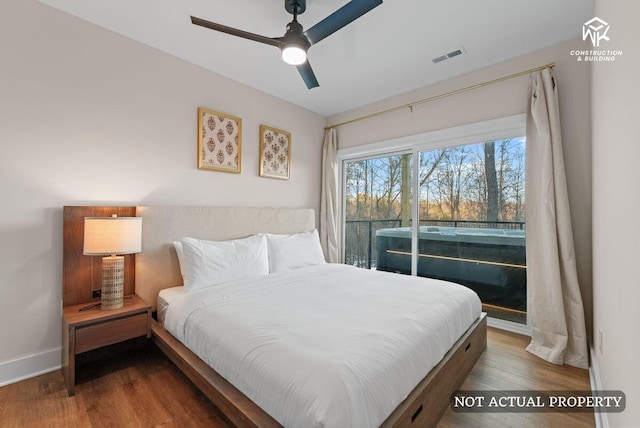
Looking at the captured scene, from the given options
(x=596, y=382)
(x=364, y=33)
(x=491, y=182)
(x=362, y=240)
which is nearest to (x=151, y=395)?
(x=596, y=382)

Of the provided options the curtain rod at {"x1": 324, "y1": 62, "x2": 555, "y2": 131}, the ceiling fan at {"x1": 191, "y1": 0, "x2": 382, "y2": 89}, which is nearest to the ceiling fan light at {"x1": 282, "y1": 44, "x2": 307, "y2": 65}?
the ceiling fan at {"x1": 191, "y1": 0, "x2": 382, "y2": 89}

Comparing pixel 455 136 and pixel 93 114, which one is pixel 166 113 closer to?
pixel 93 114

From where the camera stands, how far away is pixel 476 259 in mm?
3127

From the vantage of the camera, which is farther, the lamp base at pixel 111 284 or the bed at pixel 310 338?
the lamp base at pixel 111 284

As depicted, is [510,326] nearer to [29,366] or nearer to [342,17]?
[342,17]

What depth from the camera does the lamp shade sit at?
1963 mm

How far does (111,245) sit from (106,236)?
0.24 ft

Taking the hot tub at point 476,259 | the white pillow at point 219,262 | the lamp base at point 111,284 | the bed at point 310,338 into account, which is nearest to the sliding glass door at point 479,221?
the hot tub at point 476,259

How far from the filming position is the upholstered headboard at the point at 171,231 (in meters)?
2.43

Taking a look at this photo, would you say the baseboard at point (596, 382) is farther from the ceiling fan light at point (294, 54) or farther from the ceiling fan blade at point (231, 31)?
the ceiling fan blade at point (231, 31)

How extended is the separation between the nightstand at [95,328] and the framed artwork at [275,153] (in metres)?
2.02

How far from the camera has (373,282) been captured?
2482 mm

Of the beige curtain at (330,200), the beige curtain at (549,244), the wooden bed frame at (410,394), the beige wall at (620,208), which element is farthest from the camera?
the beige curtain at (330,200)

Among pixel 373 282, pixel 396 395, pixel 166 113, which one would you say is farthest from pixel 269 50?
pixel 396 395
